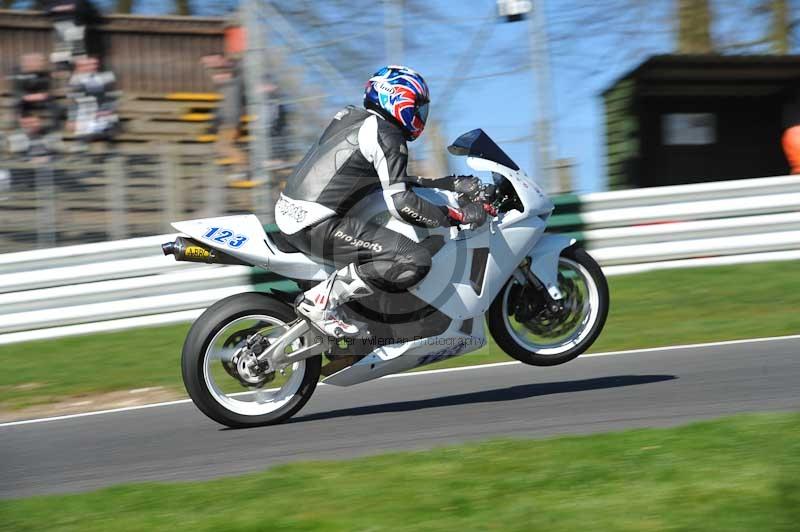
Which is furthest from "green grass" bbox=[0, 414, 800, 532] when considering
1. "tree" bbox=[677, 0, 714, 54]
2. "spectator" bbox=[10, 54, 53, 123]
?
"tree" bbox=[677, 0, 714, 54]

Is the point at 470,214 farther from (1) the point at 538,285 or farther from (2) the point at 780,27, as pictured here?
(2) the point at 780,27

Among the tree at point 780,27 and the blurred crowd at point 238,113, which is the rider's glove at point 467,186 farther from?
the tree at point 780,27

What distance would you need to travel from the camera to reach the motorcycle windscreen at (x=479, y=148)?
606 cm

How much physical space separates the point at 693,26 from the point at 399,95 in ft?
34.4

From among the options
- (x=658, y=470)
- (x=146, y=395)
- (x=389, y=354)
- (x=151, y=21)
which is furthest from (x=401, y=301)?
(x=151, y=21)

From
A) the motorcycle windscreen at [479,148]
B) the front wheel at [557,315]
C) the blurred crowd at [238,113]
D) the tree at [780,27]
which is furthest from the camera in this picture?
the tree at [780,27]

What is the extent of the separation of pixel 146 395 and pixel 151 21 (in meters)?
9.85

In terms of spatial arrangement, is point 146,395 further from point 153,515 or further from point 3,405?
point 153,515

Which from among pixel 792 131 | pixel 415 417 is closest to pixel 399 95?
pixel 415 417

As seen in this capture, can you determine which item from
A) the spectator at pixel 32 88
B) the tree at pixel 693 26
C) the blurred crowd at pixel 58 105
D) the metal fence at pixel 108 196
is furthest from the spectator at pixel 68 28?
the tree at pixel 693 26

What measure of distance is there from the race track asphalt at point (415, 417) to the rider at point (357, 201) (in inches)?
26.7

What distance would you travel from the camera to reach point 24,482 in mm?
5129

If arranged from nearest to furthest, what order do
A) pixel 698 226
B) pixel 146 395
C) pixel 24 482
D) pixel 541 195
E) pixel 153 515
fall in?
pixel 153 515 → pixel 24 482 → pixel 541 195 → pixel 146 395 → pixel 698 226

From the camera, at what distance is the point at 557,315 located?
618 cm
